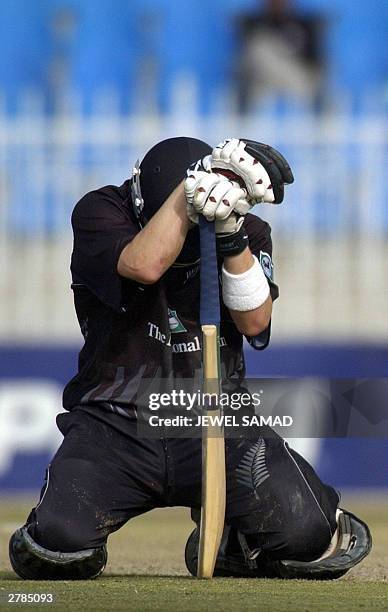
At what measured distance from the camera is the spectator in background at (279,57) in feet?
41.6

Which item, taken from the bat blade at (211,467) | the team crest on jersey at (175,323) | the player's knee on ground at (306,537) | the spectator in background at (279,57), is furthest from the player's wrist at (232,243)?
the spectator in background at (279,57)

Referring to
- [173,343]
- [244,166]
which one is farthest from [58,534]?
[244,166]

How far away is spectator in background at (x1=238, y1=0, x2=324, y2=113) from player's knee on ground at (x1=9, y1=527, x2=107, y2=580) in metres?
7.50

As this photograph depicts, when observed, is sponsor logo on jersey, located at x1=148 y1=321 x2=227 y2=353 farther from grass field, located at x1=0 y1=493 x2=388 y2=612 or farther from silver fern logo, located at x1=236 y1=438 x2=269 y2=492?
grass field, located at x1=0 y1=493 x2=388 y2=612

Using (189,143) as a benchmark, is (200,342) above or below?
below

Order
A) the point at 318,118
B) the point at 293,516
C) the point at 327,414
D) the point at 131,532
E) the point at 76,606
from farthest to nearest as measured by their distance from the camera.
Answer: the point at 318,118, the point at 327,414, the point at 131,532, the point at 293,516, the point at 76,606

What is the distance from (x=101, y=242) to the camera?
5375 millimetres

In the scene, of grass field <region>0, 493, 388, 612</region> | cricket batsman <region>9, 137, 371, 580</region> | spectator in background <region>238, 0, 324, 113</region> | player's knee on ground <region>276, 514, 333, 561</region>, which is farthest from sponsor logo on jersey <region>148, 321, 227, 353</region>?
spectator in background <region>238, 0, 324, 113</region>

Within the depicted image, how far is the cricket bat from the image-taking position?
5168mm

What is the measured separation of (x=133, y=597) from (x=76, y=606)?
0.30 meters

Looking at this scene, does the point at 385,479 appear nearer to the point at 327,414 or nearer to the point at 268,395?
the point at 327,414

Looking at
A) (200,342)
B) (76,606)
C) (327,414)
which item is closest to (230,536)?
(200,342)

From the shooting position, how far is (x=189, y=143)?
216 inches

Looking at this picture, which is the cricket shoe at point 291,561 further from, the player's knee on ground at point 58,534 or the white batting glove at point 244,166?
the white batting glove at point 244,166
